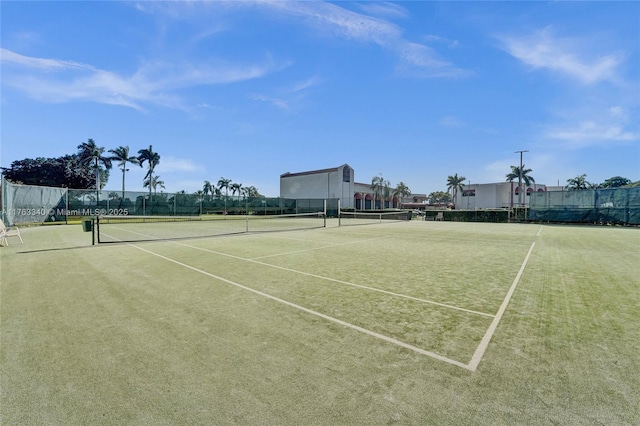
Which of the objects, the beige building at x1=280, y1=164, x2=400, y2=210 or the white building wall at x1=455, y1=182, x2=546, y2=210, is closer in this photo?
the beige building at x1=280, y1=164, x2=400, y2=210

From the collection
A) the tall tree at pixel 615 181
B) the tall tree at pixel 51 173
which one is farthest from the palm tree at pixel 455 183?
the tall tree at pixel 51 173

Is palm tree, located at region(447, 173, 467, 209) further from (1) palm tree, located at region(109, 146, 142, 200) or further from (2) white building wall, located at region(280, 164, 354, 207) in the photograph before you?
(1) palm tree, located at region(109, 146, 142, 200)

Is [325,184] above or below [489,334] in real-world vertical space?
above

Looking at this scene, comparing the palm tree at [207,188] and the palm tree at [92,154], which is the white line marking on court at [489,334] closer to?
the palm tree at [92,154]

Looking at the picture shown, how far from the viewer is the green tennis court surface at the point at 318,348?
224 centimetres

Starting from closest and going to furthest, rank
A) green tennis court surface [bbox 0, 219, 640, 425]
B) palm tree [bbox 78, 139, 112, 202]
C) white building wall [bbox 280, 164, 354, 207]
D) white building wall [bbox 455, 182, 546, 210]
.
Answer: green tennis court surface [bbox 0, 219, 640, 425]
palm tree [bbox 78, 139, 112, 202]
white building wall [bbox 280, 164, 354, 207]
white building wall [bbox 455, 182, 546, 210]

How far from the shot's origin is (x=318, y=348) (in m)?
3.18

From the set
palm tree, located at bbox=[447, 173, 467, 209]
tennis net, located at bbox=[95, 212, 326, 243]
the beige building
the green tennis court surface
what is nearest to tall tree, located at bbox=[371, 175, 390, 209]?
the beige building

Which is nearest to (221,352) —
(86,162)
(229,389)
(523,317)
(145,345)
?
(229,389)

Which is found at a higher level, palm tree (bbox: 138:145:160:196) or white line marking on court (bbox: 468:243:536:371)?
palm tree (bbox: 138:145:160:196)

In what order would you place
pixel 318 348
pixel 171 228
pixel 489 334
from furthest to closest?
1. pixel 171 228
2. pixel 489 334
3. pixel 318 348

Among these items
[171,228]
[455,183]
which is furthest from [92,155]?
[455,183]

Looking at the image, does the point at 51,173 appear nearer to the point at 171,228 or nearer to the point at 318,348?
the point at 171,228

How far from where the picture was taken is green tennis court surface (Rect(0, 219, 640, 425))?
224 centimetres
